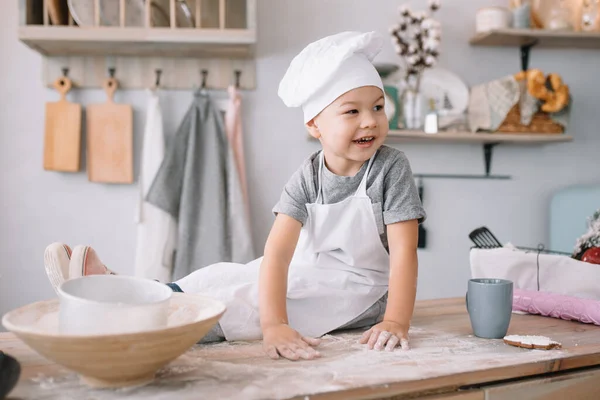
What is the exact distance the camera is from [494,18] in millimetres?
2322

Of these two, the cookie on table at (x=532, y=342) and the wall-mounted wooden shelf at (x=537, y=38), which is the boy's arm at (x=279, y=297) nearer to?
the cookie on table at (x=532, y=342)

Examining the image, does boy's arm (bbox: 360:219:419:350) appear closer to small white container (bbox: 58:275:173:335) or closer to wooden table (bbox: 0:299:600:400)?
wooden table (bbox: 0:299:600:400)

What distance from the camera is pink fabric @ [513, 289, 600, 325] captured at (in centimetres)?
111

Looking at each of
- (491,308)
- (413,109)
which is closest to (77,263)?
(491,308)

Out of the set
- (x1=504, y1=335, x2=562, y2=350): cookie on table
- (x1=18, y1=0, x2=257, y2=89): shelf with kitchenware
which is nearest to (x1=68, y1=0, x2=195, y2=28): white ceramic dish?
(x1=18, y1=0, x2=257, y2=89): shelf with kitchenware

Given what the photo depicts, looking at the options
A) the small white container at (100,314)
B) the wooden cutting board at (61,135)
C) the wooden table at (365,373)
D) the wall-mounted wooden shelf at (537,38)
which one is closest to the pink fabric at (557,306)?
the wooden table at (365,373)

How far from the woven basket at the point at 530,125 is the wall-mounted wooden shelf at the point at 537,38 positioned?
0.92ft

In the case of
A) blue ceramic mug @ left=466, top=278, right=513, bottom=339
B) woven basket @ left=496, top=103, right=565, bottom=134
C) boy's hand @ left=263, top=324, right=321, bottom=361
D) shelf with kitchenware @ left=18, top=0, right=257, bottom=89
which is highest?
shelf with kitchenware @ left=18, top=0, right=257, bottom=89

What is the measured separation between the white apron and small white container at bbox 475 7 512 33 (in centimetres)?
143

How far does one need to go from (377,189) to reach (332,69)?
240mm

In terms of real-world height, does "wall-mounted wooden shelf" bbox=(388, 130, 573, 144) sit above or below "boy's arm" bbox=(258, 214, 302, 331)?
above

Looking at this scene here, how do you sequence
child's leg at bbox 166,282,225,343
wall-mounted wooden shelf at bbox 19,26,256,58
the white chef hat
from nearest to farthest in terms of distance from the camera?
1. child's leg at bbox 166,282,225,343
2. the white chef hat
3. wall-mounted wooden shelf at bbox 19,26,256,58

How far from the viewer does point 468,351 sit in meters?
0.90

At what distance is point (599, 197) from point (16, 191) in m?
2.24
